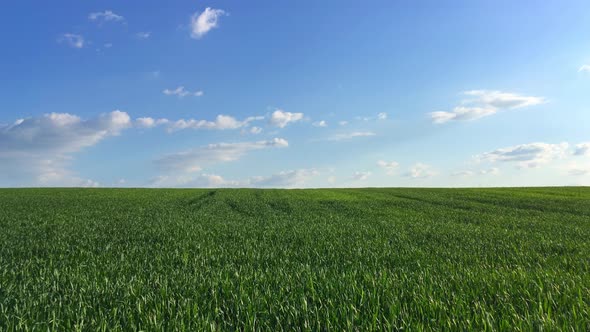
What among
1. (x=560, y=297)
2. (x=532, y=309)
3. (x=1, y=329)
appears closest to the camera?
(x=1, y=329)

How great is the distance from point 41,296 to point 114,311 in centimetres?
193

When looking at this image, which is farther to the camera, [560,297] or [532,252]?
[532,252]

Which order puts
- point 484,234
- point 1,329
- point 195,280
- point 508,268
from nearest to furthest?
point 1,329, point 195,280, point 508,268, point 484,234

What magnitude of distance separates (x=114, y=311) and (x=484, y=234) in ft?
47.0

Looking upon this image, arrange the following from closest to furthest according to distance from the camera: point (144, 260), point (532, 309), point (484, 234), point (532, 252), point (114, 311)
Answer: point (114, 311) → point (532, 309) → point (144, 260) → point (532, 252) → point (484, 234)

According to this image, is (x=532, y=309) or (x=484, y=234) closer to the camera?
(x=532, y=309)

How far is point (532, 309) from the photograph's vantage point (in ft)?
18.4

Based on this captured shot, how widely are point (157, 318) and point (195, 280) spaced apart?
6.41 ft

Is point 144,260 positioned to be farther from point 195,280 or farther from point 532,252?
point 532,252

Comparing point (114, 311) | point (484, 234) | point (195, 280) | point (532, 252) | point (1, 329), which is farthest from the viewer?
point (484, 234)

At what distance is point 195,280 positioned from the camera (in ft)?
22.9

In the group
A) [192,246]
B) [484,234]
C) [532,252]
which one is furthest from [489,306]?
[484,234]

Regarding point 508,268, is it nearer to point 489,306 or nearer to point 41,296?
point 489,306

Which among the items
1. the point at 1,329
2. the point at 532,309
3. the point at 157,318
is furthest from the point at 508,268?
the point at 1,329
